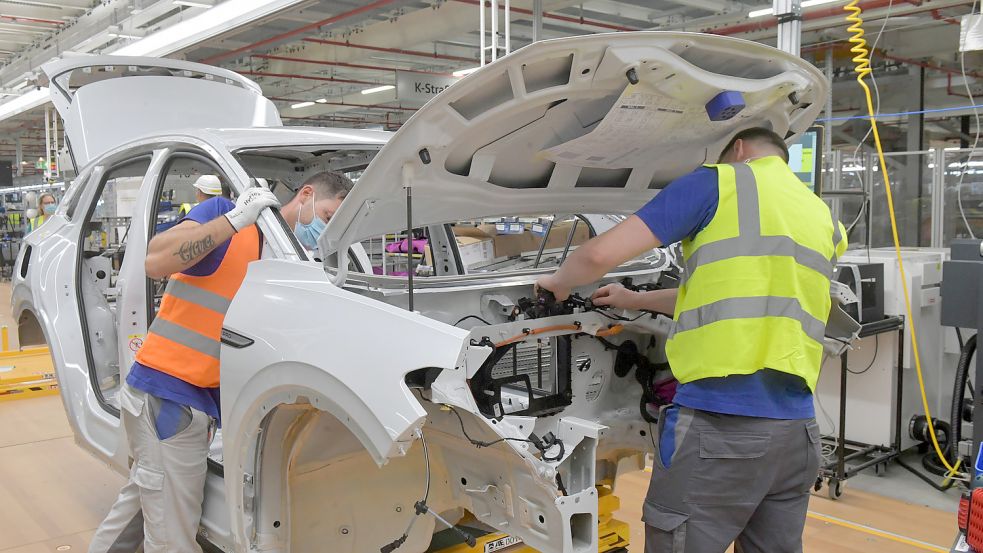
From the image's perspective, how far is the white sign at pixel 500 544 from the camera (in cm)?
312

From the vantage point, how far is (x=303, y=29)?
10.0 m

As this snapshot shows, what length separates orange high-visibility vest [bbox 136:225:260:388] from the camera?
2.77 m

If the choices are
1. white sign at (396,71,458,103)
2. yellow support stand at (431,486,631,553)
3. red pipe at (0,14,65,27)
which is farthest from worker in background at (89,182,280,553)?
red pipe at (0,14,65,27)

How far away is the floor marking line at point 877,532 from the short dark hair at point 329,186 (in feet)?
10.1

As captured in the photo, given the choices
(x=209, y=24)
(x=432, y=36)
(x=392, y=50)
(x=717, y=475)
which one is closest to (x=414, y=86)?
(x=432, y=36)

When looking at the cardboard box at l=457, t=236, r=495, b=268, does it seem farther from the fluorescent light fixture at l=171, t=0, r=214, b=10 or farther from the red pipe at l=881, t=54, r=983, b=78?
the red pipe at l=881, t=54, r=983, b=78

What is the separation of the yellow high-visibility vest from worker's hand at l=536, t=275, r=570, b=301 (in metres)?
0.43

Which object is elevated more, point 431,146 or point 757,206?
point 431,146

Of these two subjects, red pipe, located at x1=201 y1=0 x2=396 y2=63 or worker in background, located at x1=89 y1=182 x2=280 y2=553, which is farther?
red pipe, located at x1=201 y1=0 x2=396 y2=63

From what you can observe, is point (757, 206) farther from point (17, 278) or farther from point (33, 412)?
point (33, 412)

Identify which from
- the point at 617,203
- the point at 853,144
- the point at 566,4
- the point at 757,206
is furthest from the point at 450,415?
the point at 853,144

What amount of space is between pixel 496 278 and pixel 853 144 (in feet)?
39.1

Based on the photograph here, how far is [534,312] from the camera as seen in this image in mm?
2523

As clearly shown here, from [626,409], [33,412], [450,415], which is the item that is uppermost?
[450,415]
